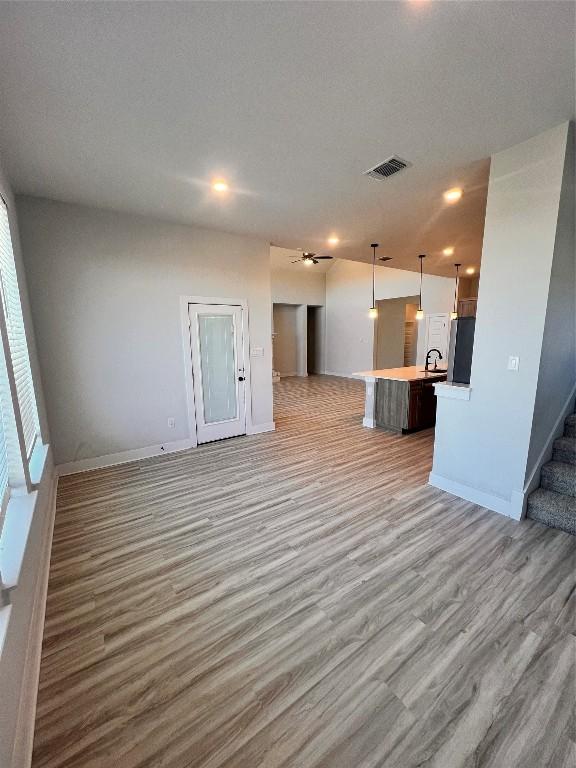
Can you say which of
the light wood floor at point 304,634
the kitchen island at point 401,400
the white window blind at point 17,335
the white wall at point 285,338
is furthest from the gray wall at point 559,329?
the white wall at point 285,338

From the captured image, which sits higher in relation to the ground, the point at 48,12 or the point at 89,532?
the point at 48,12

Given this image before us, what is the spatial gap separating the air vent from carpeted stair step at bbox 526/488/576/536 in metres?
3.00

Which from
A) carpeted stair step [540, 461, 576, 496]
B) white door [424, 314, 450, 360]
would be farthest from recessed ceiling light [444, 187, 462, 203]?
white door [424, 314, 450, 360]

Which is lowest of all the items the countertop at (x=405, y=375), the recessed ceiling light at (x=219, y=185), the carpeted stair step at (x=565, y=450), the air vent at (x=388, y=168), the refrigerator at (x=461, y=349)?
the carpeted stair step at (x=565, y=450)

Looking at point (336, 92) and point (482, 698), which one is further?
point (336, 92)

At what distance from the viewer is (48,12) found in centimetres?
136

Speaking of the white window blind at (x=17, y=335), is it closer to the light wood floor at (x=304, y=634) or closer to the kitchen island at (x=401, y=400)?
the light wood floor at (x=304, y=634)

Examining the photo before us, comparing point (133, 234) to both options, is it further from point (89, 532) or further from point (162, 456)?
point (89, 532)

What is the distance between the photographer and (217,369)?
15.1ft

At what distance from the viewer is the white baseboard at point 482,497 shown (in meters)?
2.68

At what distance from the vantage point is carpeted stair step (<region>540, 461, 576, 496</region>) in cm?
266

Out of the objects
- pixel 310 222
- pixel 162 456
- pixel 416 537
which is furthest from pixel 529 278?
pixel 162 456

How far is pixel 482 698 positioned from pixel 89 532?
2.78 meters

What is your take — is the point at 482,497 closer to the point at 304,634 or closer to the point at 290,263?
the point at 304,634
